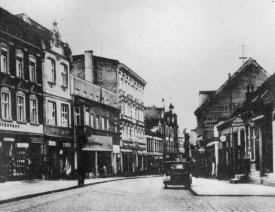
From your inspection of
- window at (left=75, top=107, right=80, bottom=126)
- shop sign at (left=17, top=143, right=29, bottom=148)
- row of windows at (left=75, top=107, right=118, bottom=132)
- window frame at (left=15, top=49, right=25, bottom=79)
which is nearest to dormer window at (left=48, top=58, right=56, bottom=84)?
window frame at (left=15, top=49, right=25, bottom=79)

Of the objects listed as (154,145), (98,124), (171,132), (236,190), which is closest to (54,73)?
(98,124)

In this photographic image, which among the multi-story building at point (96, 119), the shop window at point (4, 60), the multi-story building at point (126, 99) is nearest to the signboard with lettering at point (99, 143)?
the multi-story building at point (96, 119)

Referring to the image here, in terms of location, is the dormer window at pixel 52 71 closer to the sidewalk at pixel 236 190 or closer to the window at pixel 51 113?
the window at pixel 51 113

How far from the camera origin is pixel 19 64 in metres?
30.2

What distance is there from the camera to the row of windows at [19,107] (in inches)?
1114

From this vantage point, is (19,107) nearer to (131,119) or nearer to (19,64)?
(19,64)

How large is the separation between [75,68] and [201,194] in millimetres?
33618

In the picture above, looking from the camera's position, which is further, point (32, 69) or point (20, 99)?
point (32, 69)

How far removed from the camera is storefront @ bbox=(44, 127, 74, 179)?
1324 inches

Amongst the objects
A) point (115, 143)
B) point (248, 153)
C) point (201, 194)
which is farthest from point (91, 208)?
point (115, 143)

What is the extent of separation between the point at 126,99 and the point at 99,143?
1253cm

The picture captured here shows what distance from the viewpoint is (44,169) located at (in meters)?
32.9

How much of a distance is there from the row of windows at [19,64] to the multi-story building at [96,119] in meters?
6.25

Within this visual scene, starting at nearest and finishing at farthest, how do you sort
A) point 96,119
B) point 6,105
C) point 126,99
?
1. point 6,105
2. point 96,119
3. point 126,99
